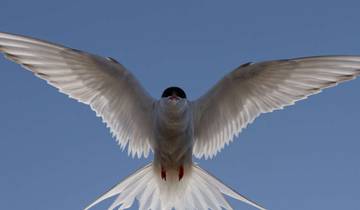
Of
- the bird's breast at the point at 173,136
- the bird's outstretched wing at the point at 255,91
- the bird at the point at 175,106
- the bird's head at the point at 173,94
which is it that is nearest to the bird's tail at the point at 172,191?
the bird at the point at 175,106

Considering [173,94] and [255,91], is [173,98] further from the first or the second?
[255,91]

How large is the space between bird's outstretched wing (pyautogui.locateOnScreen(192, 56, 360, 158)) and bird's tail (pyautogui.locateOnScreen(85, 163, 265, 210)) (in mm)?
442

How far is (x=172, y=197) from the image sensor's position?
7434 millimetres

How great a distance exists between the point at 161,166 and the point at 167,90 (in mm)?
849

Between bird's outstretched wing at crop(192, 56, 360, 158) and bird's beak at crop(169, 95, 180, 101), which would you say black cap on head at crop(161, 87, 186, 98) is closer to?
bird's beak at crop(169, 95, 180, 101)

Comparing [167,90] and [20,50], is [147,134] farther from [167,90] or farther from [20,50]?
[20,50]

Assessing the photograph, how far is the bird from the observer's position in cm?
687

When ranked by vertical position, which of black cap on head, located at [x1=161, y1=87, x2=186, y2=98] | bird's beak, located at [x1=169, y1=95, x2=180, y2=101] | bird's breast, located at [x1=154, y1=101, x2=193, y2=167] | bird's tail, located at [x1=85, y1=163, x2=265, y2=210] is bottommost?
bird's tail, located at [x1=85, y1=163, x2=265, y2=210]

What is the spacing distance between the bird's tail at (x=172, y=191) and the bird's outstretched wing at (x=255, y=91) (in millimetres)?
442

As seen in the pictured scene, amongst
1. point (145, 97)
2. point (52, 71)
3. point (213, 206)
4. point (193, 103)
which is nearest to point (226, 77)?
point (193, 103)

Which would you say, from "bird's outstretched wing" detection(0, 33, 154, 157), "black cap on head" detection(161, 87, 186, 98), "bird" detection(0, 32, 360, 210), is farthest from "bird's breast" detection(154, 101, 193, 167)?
"bird's outstretched wing" detection(0, 33, 154, 157)

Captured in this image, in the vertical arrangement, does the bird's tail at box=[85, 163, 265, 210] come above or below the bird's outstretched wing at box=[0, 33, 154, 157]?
below

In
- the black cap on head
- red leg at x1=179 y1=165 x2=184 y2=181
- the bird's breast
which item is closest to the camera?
the bird's breast

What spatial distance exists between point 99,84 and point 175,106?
1.08 m
